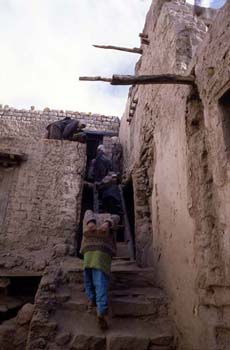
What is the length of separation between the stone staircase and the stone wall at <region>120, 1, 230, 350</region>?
0.27 m

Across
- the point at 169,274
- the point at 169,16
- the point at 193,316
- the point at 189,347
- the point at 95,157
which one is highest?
the point at 169,16

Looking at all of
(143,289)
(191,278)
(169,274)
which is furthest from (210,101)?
(143,289)

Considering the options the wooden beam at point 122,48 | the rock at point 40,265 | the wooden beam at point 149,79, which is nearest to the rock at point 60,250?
the rock at point 40,265

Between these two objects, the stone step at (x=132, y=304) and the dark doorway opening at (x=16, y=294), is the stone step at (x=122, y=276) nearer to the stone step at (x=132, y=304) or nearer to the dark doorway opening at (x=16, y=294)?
the stone step at (x=132, y=304)

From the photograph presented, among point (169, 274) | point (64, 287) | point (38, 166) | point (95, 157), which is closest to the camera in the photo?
point (169, 274)

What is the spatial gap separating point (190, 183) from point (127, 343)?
1.91 meters

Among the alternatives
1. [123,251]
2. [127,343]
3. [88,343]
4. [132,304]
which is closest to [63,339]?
[88,343]

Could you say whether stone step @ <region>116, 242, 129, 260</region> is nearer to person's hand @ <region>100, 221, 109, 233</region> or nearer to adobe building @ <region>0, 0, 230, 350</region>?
adobe building @ <region>0, 0, 230, 350</region>

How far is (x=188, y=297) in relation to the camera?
310cm

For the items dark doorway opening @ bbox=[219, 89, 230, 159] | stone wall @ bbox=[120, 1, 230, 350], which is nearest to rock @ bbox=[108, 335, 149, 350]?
stone wall @ bbox=[120, 1, 230, 350]

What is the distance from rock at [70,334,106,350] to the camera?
3.25 m

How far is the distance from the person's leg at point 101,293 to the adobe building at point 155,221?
196mm

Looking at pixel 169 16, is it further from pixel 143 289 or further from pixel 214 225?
pixel 143 289

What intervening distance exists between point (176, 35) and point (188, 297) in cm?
361
